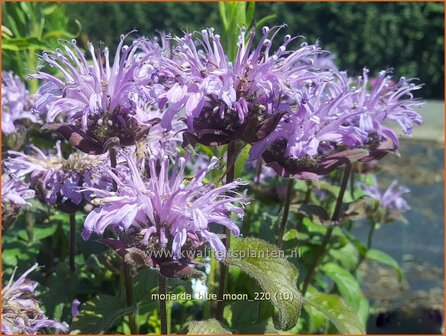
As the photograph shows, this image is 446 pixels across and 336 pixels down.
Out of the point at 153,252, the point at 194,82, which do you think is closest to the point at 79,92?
the point at 194,82

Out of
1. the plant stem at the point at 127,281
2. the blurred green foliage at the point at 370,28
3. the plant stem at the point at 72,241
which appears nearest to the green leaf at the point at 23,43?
the plant stem at the point at 72,241

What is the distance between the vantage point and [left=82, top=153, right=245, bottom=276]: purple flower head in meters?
1.02

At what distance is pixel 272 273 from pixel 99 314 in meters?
0.34

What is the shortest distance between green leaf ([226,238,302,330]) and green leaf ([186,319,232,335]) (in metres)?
0.10

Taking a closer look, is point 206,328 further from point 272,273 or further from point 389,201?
point 389,201

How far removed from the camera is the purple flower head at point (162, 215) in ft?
3.36

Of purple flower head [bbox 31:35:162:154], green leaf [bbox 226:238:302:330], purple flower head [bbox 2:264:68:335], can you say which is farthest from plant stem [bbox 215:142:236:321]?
purple flower head [bbox 2:264:68:335]

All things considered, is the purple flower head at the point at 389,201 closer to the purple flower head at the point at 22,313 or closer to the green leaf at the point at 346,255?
the green leaf at the point at 346,255

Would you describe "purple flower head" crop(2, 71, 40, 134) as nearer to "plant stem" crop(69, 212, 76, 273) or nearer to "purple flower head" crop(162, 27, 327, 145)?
"plant stem" crop(69, 212, 76, 273)

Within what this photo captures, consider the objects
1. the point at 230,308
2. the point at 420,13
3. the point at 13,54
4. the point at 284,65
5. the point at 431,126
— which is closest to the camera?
the point at 284,65

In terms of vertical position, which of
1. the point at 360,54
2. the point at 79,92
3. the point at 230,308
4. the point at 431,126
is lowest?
the point at 230,308

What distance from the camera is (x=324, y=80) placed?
3.97 feet

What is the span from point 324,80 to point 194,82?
243 mm

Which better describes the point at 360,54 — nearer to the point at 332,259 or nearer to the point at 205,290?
the point at 332,259
